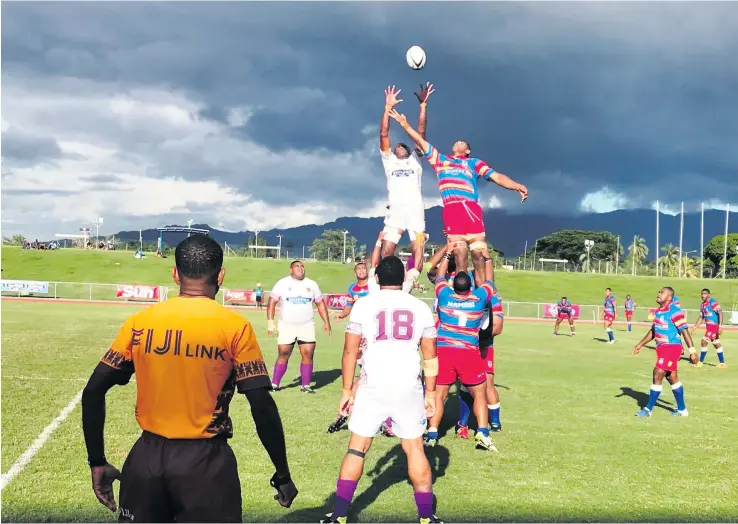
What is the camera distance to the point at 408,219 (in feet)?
33.1

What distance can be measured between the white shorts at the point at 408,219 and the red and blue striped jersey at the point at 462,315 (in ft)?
6.07

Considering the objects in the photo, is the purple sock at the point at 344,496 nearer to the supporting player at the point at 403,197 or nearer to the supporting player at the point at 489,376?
the supporting player at the point at 489,376

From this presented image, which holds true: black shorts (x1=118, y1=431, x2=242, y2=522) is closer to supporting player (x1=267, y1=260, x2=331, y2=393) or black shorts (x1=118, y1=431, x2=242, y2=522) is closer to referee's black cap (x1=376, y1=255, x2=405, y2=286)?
referee's black cap (x1=376, y1=255, x2=405, y2=286)

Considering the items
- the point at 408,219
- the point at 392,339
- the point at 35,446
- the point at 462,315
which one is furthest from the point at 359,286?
the point at 392,339

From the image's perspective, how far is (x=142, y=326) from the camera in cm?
342

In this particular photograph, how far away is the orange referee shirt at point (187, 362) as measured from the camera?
335 cm

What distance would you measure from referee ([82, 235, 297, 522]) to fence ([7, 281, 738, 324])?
135 ft

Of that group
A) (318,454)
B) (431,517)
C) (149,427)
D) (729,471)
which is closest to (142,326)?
(149,427)

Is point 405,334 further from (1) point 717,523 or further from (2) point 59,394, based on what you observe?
(2) point 59,394

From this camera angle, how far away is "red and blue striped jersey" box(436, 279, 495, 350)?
8.35 metres

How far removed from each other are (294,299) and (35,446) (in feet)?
18.0

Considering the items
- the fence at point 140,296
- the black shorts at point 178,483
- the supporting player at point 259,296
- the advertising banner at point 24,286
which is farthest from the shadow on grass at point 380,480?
the advertising banner at point 24,286

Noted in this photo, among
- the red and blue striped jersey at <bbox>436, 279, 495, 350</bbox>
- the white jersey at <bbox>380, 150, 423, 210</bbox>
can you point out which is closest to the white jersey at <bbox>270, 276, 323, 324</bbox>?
the white jersey at <bbox>380, 150, 423, 210</bbox>

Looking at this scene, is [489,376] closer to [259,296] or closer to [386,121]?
[386,121]
